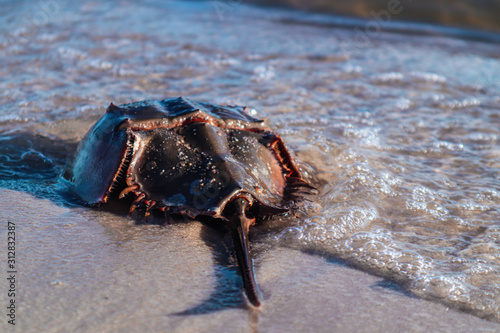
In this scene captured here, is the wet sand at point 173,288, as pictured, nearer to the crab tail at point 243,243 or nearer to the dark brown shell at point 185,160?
the crab tail at point 243,243

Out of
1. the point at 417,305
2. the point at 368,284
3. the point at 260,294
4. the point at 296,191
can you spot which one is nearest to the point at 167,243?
the point at 260,294

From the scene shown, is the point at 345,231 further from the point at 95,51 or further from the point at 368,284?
the point at 95,51

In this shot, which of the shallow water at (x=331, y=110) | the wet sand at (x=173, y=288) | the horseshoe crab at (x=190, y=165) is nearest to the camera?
the wet sand at (x=173, y=288)

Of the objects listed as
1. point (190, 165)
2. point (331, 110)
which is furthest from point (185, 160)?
point (331, 110)

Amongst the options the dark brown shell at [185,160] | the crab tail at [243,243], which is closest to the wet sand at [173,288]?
the crab tail at [243,243]

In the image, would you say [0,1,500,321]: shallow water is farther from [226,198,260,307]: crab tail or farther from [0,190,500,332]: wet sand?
[226,198,260,307]: crab tail
